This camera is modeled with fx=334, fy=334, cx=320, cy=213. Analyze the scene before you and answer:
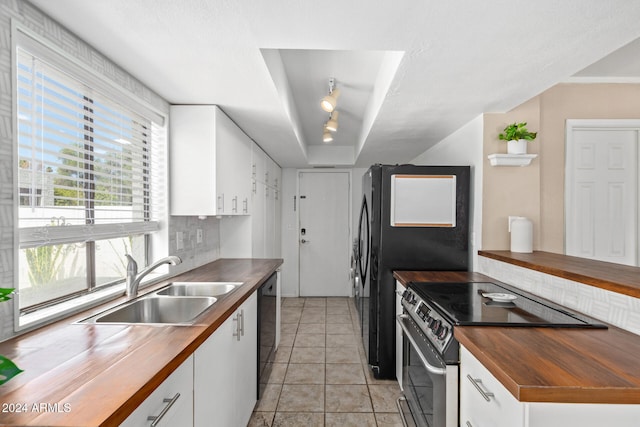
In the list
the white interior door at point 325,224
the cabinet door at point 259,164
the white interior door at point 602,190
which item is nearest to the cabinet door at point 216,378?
the cabinet door at point 259,164

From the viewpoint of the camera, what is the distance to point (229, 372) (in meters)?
1.65

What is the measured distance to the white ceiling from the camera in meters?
1.19

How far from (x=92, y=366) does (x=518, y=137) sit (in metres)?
2.60

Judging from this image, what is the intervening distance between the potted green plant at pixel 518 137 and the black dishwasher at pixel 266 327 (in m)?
1.99

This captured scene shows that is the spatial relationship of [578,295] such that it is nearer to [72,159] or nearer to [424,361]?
[424,361]

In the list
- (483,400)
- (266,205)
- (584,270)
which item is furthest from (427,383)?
(266,205)

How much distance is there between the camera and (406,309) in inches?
82.2

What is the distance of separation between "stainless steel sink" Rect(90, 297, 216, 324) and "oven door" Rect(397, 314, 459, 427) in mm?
1078

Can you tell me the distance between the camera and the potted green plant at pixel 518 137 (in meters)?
2.28

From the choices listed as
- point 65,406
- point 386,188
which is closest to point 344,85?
point 386,188

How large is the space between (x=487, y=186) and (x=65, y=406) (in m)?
2.51

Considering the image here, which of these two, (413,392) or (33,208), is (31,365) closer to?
(33,208)

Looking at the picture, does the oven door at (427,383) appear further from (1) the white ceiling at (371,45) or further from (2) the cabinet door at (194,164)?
(2) the cabinet door at (194,164)

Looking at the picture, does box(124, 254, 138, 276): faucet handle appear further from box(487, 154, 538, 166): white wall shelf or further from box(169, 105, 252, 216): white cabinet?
box(487, 154, 538, 166): white wall shelf
